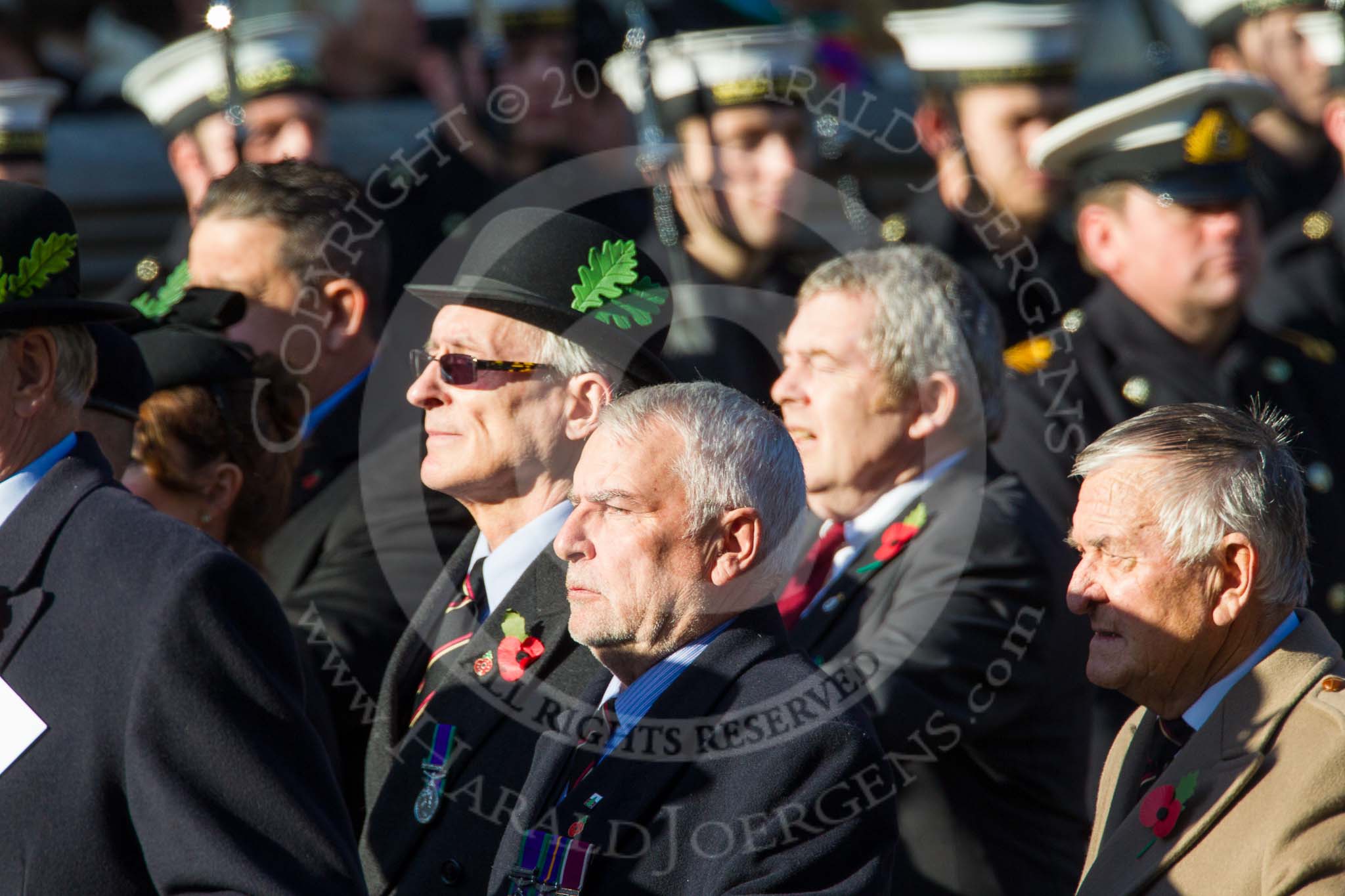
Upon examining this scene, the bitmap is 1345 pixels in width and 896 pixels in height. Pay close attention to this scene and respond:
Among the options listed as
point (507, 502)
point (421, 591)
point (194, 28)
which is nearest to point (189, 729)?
point (507, 502)

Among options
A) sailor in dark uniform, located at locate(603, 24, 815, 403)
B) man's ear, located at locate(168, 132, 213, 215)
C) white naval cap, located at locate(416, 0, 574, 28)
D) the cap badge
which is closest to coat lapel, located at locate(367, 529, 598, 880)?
sailor in dark uniform, located at locate(603, 24, 815, 403)

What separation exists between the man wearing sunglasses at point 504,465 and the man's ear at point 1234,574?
1.06m

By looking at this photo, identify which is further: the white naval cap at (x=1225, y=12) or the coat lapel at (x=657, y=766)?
the white naval cap at (x=1225, y=12)

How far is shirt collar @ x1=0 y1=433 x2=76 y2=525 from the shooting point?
105 inches

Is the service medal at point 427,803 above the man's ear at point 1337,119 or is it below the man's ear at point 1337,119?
below

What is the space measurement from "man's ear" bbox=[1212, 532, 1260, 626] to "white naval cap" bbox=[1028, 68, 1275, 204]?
7.85 ft

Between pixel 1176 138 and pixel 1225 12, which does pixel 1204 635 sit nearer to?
pixel 1176 138

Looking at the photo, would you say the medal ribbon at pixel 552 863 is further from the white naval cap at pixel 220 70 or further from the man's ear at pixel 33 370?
the white naval cap at pixel 220 70

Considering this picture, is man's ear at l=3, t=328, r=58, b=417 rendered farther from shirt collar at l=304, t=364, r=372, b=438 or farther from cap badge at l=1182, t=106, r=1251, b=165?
cap badge at l=1182, t=106, r=1251, b=165

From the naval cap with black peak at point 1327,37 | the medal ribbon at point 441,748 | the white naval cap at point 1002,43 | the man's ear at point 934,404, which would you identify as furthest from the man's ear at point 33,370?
the naval cap with black peak at point 1327,37

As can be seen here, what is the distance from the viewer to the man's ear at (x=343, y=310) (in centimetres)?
447

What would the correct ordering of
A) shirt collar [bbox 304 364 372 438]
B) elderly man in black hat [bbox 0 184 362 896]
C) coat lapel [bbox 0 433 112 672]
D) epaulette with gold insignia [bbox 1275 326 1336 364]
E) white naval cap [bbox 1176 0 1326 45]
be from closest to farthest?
elderly man in black hat [bbox 0 184 362 896], coat lapel [bbox 0 433 112 672], shirt collar [bbox 304 364 372 438], epaulette with gold insignia [bbox 1275 326 1336 364], white naval cap [bbox 1176 0 1326 45]

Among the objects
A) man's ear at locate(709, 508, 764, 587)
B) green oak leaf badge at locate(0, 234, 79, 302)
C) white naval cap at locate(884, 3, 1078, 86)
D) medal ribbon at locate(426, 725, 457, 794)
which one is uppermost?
white naval cap at locate(884, 3, 1078, 86)

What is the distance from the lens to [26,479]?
2697 mm
